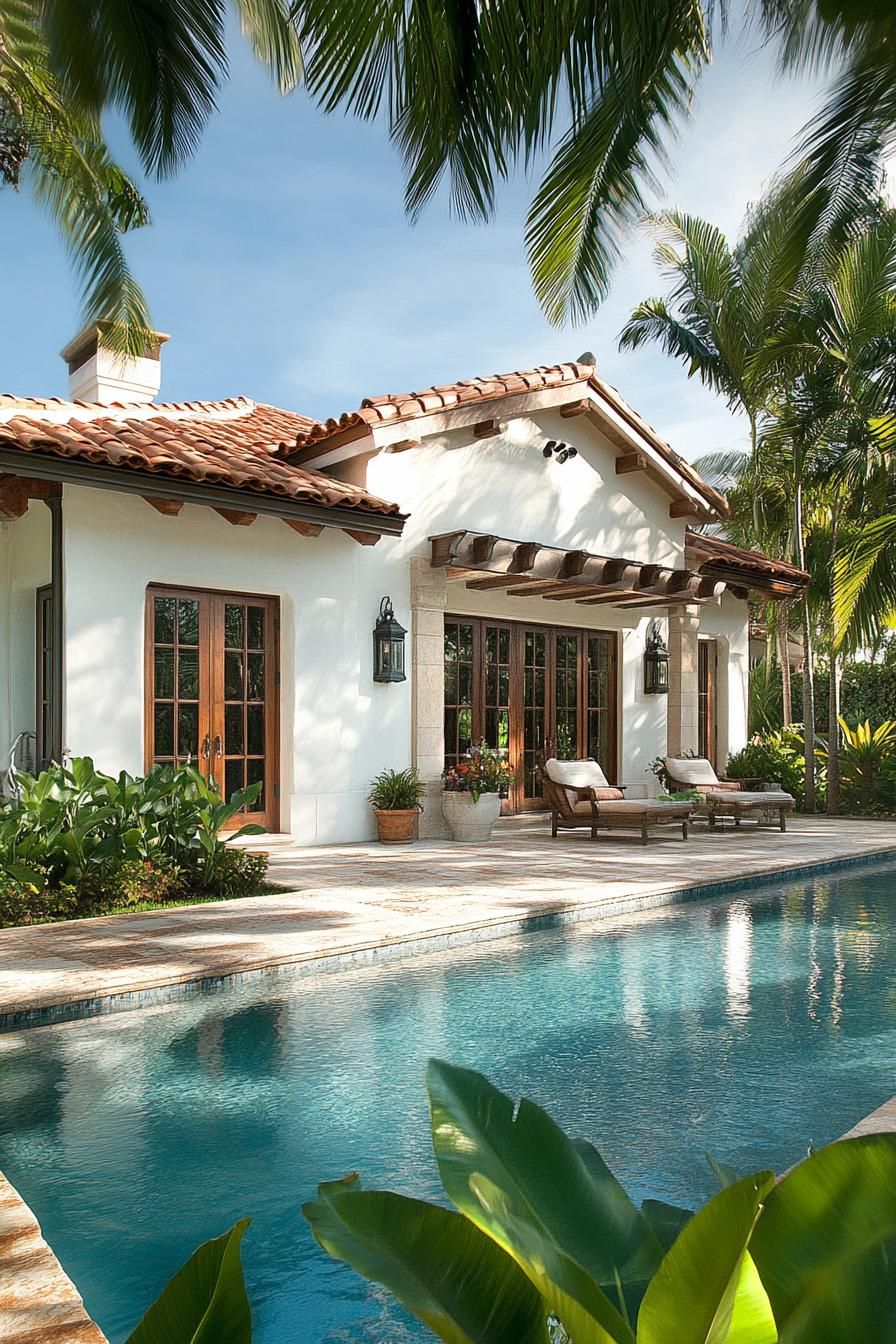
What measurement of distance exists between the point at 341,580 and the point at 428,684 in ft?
5.58

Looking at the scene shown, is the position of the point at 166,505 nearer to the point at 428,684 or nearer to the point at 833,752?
the point at 428,684

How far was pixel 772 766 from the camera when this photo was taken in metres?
17.8

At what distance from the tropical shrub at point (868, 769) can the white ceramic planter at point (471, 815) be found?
7.66m

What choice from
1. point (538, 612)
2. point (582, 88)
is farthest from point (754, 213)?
point (538, 612)

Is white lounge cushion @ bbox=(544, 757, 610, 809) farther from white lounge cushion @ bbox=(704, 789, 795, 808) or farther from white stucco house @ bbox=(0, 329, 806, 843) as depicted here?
white lounge cushion @ bbox=(704, 789, 795, 808)

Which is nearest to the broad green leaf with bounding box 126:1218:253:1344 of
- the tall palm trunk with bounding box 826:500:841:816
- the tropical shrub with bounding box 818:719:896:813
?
the tall palm trunk with bounding box 826:500:841:816

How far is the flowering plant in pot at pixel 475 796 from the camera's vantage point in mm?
12703

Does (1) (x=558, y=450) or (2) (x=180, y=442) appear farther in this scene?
(1) (x=558, y=450)

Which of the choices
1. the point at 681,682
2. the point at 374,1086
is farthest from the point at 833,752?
the point at 374,1086

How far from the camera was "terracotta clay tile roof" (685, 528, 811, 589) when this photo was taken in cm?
1697

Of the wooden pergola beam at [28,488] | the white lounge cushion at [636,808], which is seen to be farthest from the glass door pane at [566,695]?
the wooden pergola beam at [28,488]

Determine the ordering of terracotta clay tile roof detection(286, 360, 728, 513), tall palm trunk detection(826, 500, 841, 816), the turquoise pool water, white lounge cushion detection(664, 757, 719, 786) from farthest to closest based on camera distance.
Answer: tall palm trunk detection(826, 500, 841, 816) → white lounge cushion detection(664, 757, 719, 786) → terracotta clay tile roof detection(286, 360, 728, 513) → the turquoise pool water

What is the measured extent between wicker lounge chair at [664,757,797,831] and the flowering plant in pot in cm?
318

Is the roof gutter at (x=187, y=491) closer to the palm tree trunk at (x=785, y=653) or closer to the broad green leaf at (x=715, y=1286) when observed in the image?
the broad green leaf at (x=715, y=1286)
